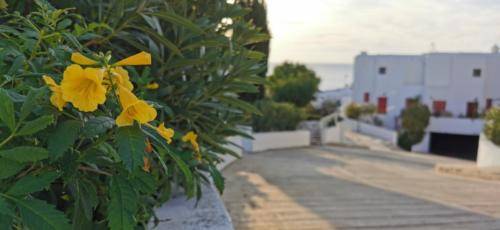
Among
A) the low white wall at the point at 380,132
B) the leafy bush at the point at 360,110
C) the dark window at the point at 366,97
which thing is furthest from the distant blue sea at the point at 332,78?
the low white wall at the point at 380,132

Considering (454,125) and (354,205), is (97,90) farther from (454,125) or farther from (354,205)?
(454,125)

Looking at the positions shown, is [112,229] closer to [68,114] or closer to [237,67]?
[68,114]

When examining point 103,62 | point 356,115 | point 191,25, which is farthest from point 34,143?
point 356,115

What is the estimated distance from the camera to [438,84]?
25.2 metres

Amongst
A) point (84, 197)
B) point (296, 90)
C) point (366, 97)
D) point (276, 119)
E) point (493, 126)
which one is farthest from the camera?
point (366, 97)

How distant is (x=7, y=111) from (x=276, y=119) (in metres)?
12.4

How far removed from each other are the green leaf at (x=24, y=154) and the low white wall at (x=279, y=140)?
10.4 meters

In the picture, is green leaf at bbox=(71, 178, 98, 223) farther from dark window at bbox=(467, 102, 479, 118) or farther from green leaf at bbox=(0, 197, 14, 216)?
dark window at bbox=(467, 102, 479, 118)

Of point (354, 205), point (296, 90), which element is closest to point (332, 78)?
point (296, 90)

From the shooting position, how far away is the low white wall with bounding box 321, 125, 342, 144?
16547 millimetres

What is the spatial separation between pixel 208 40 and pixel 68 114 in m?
1.02

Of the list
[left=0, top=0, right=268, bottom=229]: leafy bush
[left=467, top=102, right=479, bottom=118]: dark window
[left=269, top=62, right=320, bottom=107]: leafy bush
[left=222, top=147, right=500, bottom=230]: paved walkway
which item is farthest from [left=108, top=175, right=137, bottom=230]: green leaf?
[left=467, top=102, right=479, bottom=118]: dark window

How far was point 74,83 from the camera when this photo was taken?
0.75 m

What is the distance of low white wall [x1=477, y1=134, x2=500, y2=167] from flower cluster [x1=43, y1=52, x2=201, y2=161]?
1054 centimetres
